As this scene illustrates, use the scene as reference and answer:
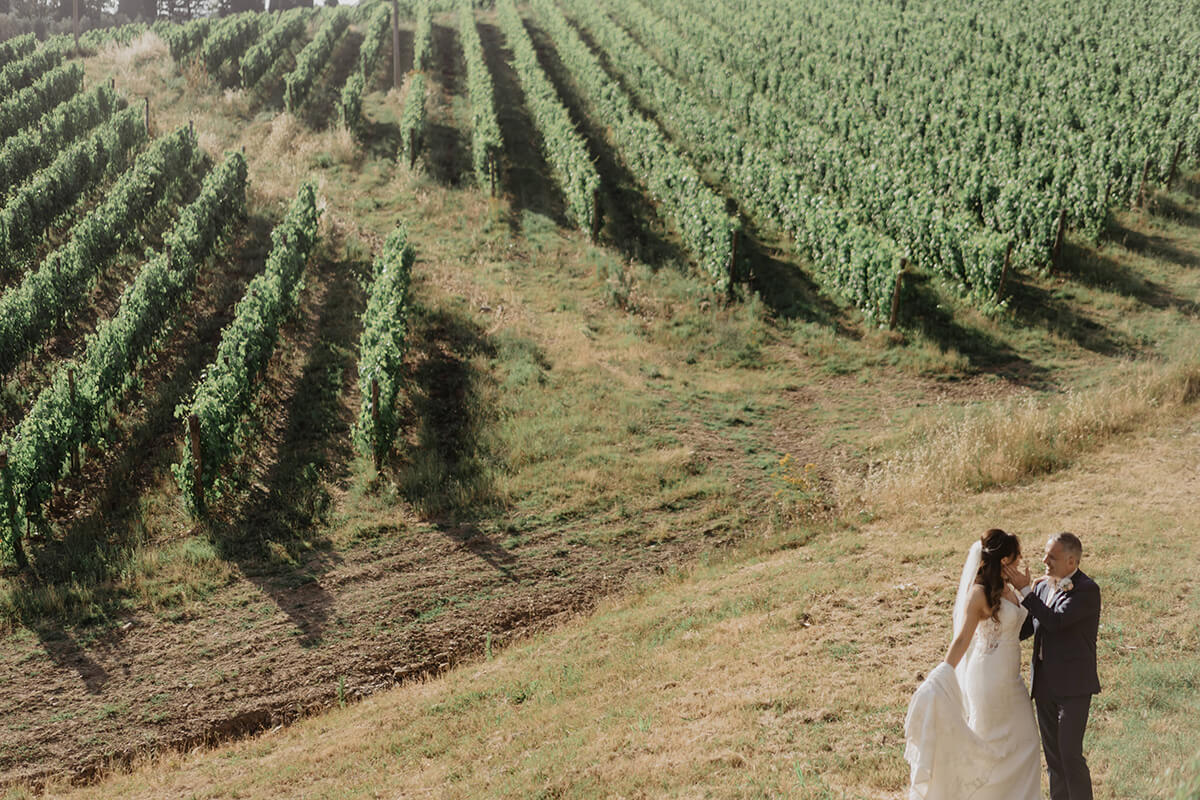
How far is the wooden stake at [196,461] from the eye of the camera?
13.4 metres

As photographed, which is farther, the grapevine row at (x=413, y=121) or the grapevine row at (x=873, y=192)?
the grapevine row at (x=413, y=121)

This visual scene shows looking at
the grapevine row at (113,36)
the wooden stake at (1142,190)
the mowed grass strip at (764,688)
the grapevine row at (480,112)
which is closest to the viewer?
the mowed grass strip at (764,688)

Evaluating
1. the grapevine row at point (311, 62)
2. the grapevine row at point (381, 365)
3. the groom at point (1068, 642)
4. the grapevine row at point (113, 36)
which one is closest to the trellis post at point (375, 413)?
the grapevine row at point (381, 365)

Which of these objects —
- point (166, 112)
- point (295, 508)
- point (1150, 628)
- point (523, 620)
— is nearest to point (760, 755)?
point (1150, 628)

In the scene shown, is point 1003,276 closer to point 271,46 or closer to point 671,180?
point 671,180

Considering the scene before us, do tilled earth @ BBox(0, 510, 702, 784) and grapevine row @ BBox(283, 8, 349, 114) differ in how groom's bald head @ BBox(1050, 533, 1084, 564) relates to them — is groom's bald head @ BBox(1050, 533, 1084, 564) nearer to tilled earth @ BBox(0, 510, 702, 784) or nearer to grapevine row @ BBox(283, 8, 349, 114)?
tilled earth @ BBox(0, 510, 702, 784)

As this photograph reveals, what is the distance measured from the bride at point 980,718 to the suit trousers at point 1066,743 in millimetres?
154

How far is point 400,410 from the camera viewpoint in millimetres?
16531

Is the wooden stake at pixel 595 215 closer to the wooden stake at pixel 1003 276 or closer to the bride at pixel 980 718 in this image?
the wooden stake at pixel 1003 276

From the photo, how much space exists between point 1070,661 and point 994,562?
821 mm

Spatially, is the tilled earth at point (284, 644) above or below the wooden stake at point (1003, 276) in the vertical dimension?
below

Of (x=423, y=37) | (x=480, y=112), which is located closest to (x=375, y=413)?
(x=480, y=112)

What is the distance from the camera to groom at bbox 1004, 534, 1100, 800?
18.7ft

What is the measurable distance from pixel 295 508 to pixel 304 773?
221 inches
